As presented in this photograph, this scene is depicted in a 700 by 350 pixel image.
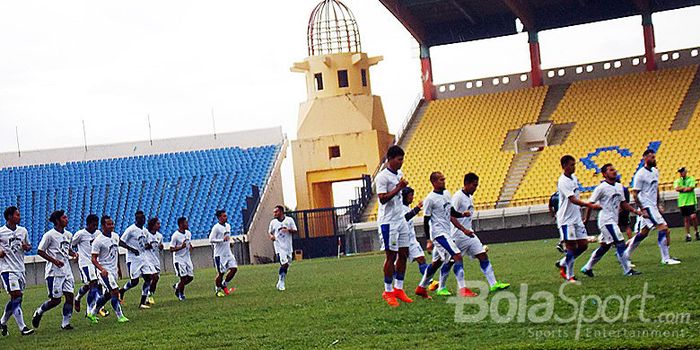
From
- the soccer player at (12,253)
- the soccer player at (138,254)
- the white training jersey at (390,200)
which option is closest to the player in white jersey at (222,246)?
the soccer player at (138,254)

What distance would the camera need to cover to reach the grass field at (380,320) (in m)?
13.2

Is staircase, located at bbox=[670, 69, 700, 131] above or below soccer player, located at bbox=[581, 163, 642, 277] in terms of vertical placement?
above

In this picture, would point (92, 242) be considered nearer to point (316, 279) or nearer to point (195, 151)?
point (316, 279)

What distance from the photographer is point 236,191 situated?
55.5 m

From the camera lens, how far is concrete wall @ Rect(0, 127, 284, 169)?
6091 cm

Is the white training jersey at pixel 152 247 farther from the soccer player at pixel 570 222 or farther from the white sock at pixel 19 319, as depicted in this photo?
the soccer player at pixel 570 222

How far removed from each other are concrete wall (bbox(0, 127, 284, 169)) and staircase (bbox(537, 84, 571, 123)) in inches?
513

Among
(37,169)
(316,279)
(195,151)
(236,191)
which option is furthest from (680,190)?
(37,169)

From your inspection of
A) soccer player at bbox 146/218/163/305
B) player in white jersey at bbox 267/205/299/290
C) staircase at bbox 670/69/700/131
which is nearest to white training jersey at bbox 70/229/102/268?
soccer player at bbox 146/218/163/305

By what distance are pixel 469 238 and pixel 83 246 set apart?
6378mm

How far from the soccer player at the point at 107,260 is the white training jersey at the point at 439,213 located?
5.39 m

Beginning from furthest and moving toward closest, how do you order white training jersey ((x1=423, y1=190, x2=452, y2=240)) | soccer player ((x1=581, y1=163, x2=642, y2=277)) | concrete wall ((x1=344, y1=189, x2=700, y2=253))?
concrete wall ((x1=344, y1=189, x2=700, y2=253))
soccer player ((x1=581, y1=163, x2=642, y2=277))
white training jersey ((x1=423, y1=190, x2=452, y2=240))

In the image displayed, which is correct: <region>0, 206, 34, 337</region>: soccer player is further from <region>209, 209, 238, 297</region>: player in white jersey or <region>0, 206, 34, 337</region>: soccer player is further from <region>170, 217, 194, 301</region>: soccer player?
<region>209, 209, 238, 297</region>: player in white jersey

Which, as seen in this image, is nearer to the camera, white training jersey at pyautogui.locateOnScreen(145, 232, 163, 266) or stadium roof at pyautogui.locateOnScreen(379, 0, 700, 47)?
white training jersey at pyautogui.locateOnScreen(145, 232, 163, 266)
